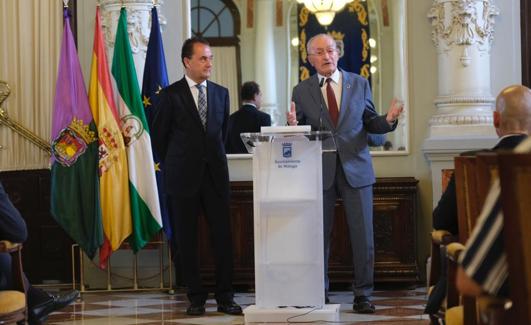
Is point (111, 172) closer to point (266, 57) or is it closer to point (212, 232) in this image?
point (212, 232)

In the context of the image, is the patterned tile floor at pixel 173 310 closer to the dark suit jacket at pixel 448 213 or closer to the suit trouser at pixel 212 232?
the suit trouser at pixel 212 232

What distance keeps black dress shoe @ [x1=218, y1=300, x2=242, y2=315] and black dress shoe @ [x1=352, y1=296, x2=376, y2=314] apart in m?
0.73

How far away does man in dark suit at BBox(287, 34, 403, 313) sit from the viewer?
247 inches

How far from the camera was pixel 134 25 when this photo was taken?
7.74m

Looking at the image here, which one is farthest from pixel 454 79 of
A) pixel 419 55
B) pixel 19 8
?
pixel 19 8

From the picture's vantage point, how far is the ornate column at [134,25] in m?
7.74

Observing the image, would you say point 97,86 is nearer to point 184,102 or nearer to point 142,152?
point 142,152

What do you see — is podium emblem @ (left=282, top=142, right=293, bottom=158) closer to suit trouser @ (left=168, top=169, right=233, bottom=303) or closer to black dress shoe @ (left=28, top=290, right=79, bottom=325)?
suit trouser @ (left=168, top=169, right=233, bottom=303)

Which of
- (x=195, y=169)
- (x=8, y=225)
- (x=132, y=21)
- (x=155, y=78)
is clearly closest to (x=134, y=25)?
(x=132, y=21)

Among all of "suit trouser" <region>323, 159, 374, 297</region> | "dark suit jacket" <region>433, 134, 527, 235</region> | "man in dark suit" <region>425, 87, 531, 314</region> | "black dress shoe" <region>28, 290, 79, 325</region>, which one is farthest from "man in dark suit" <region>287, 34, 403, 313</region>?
"man in dark suit" <region>425, 87, 531, 314</region>

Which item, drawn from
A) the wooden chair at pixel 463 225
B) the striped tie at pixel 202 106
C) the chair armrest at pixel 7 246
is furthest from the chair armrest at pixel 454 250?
the striped tie at pixel 202 106

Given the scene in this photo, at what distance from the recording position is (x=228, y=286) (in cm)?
635

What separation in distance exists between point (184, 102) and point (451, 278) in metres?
3.06

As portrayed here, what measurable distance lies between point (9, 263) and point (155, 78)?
299 centimetres
